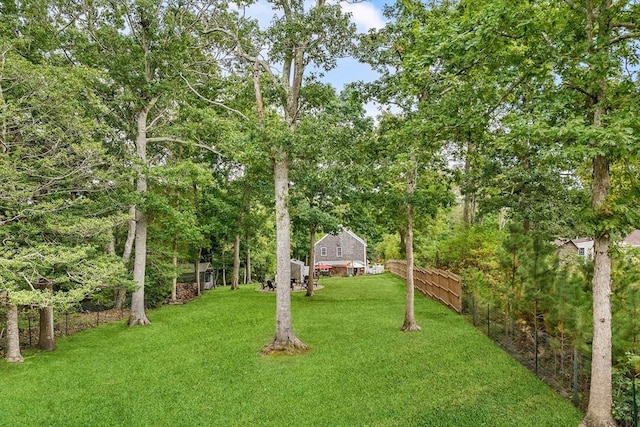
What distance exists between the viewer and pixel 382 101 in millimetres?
11852

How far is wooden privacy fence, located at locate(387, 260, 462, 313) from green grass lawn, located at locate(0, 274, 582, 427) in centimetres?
105

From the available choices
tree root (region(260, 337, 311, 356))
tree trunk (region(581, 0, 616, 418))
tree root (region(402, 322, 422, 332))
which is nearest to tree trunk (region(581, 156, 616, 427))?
tree trunk (region(581, 0, 616, 418))

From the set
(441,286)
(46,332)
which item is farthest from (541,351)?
(46,332)

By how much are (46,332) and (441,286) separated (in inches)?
545

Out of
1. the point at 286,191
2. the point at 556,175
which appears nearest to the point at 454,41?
the point at 286,191

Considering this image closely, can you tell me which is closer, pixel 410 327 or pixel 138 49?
pixel 410 327

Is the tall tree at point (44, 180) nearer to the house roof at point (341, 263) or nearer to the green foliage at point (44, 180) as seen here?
the green foliage at point (44, 180)

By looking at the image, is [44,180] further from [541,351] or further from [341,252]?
[341,252]

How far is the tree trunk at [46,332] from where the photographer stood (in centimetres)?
1127

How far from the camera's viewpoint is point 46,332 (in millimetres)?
11336

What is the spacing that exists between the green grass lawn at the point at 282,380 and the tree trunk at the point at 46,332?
0.35m

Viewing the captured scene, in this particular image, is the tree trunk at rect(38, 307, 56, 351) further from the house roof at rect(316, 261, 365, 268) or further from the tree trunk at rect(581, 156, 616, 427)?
the house roof at rect(316, 261, 365, 268)

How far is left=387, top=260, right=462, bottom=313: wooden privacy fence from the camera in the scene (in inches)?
560

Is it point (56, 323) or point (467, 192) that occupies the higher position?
point (467, 192)
